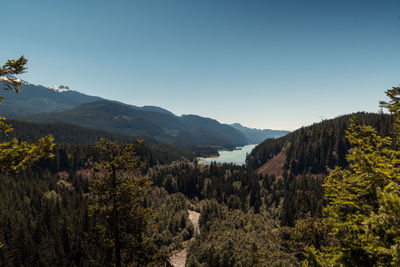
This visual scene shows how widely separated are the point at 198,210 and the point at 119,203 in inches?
3622

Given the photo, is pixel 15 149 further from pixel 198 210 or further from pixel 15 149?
pixel 198 210

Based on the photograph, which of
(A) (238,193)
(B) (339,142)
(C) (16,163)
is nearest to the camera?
(C) (16,163)

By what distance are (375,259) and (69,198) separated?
310 feet

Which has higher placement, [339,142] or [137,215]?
[339,142]

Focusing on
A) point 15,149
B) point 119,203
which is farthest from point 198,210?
point 15,149

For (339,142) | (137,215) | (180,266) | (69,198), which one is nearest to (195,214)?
(180,266)

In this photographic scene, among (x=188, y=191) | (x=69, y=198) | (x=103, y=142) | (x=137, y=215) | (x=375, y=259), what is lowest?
(x=188, y=191)

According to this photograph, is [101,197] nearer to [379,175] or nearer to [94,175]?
[94,175]

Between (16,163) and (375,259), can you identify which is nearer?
(375,259)

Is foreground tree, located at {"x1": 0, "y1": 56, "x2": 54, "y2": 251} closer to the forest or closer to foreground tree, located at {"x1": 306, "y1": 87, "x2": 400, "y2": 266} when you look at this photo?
the forest

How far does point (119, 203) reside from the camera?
16562 millimetres

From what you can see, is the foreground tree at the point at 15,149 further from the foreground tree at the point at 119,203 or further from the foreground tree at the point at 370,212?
the foreground tree at the point at 370,212

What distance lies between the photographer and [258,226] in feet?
227

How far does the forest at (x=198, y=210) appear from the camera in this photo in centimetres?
1054
